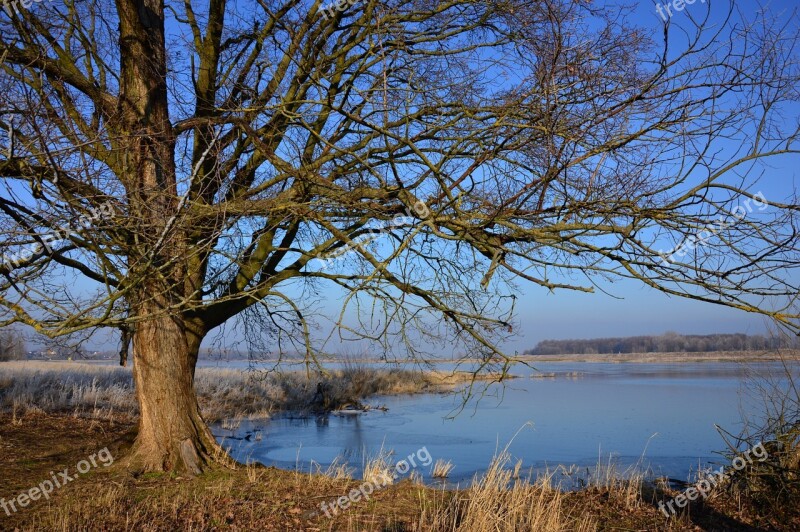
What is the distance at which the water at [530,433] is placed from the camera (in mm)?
11359

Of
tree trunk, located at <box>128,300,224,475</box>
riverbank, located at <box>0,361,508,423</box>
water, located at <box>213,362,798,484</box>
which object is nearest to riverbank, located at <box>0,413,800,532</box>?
tree trunk, located at <box>128,300,224,475</box>

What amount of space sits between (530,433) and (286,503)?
9.90 metres

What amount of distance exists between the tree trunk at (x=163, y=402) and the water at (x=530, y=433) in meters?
1.74

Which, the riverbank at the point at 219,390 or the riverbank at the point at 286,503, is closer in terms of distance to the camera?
the riverbank at the point at 286,503

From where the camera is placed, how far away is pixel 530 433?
15.1 m

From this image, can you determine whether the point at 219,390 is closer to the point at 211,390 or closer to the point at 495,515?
the point at 211,390

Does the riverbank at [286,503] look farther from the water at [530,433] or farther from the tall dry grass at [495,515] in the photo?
the water at [530,433]

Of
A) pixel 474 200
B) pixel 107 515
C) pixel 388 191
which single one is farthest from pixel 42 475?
pixel 474 200

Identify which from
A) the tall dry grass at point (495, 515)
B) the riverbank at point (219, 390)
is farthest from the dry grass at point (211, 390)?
the tall dry grass at point (495, 515)

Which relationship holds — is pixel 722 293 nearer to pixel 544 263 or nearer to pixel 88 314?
pixel 544 263

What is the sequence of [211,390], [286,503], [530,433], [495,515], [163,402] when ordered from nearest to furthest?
1. [495,515]
2. [286,503]
3. [163,402]
4. [530,433]
5. [211,390]

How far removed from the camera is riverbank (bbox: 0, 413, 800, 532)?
17.9 ft

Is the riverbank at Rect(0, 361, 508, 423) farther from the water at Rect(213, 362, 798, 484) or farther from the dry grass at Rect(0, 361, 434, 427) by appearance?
the water at Rect(213, 362, 798, 484)

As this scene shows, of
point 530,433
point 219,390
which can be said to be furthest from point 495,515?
point 219,390
